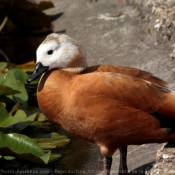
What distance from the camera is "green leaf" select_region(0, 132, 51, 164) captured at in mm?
4168

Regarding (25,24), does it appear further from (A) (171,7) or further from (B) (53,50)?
(B) (53,50)

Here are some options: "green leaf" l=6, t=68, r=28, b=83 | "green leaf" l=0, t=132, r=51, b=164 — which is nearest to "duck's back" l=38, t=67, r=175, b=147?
"green leaf" l=0, t=132, r=51, b=164

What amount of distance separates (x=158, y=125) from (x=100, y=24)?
3013 millimetres

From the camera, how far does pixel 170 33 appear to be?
5438 millimetres

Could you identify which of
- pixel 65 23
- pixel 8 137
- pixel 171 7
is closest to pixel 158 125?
pixel 8 137

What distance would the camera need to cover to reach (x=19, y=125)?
15.7 ft

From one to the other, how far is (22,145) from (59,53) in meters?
0.76

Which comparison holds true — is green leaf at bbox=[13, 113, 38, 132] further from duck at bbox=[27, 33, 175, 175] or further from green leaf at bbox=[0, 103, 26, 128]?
duck at bbox=[27, 33, 175, 175]

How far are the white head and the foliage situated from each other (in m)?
0.61

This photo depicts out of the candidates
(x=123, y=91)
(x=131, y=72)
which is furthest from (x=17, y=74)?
(x=123, y=91)

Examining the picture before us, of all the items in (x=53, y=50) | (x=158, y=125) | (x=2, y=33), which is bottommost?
(x=2, y=33)

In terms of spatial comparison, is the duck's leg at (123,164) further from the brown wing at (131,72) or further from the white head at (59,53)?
the white head at (59,53)

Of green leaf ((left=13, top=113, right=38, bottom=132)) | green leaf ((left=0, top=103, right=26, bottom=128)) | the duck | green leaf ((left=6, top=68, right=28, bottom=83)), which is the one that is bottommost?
green leaf ((left=13, top=113, right=38, bottom=132))

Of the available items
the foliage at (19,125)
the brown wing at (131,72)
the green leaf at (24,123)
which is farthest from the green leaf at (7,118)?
the brown wing at (131,72)
